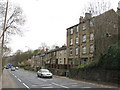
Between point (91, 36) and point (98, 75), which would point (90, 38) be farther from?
point (98, 75)

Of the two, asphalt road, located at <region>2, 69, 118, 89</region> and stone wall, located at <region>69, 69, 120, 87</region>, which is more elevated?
stone wall, located at <region>69, 69, 120, 87</region>

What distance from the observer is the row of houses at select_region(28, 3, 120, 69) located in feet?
75.9

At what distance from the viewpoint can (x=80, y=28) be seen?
3478 centimetres

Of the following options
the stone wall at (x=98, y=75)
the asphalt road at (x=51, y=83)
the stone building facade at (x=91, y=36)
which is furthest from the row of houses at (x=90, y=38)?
the asphalt road at (x=51, y=83)

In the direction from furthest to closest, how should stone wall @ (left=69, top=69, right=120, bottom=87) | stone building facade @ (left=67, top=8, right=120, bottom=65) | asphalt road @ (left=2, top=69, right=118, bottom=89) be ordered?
stone building facade @ (left=67, top=8, right=120, bottom=65) → stone wall @ (left=69, top=69, right=120, bottom=87) → asphalt road @ (left=2, top=69, right=118, bottom=89)

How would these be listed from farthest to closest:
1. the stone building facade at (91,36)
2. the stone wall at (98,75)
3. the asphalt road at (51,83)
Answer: the stone building facade at (91,36), the stone wall at (98,75), the asphalt road at (51,83)

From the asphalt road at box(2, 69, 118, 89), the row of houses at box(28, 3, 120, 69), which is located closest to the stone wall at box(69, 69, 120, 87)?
the asphalt road at box(2, 69, 118, 89)

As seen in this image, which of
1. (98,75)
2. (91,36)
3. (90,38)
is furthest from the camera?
(90,38)

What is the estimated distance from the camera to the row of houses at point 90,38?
75.9ft

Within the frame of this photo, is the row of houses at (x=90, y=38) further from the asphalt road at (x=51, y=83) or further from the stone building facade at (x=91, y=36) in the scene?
the asphalt road at (x=51, y=83)

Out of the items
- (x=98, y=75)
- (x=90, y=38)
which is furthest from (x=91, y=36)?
(x=98, y=75)

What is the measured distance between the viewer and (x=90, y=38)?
31.0 metres

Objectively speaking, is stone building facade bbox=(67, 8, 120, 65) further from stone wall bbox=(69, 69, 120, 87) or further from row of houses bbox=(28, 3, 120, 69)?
stone wall bbox=(69, 69, 120, 87)

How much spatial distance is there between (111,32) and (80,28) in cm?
958
